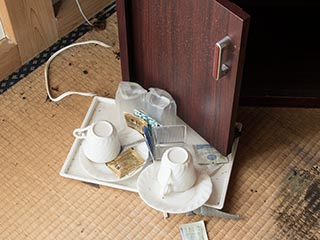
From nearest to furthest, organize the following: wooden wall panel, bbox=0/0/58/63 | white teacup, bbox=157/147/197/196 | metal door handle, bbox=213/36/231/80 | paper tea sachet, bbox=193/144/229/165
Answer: metal door handle, bbox=213/36/231/80
white teacup, bbox=157/147/197/196
paper tea sachet, bbox=193/144/229/165
wooden wall panel, bbox=0/0/58/63

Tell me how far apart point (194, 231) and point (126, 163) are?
0.62ft

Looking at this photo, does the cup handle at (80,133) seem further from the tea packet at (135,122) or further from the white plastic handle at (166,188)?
the white plastic handle at (166,188)

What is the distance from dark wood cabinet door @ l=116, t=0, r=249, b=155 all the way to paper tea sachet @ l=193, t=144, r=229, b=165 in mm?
21

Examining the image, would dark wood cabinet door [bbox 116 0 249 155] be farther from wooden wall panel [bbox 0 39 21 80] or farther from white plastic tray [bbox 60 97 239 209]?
wooden wall panel [bbox 0 39 21 80]

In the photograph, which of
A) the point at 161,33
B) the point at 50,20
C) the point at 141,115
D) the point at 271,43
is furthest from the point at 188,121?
the point at 50,20

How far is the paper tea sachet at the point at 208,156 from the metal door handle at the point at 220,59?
22cm

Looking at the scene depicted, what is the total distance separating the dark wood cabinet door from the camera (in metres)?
0.98

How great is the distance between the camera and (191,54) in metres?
1.09

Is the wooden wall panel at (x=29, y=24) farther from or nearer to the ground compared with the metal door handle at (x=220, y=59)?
nearer to the ground

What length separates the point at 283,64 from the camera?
135 cm

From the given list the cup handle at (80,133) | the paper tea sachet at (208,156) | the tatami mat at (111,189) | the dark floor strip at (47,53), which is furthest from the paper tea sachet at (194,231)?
the dark floor strip at (47,53)

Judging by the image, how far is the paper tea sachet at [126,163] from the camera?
117cm

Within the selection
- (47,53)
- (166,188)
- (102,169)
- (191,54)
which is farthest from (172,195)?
(47,53)

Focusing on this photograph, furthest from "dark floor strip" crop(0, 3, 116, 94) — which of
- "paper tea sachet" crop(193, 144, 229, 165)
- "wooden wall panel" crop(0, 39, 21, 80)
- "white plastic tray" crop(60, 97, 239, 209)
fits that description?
"paper tea sachet" crop(193, 144, 229, 165)
